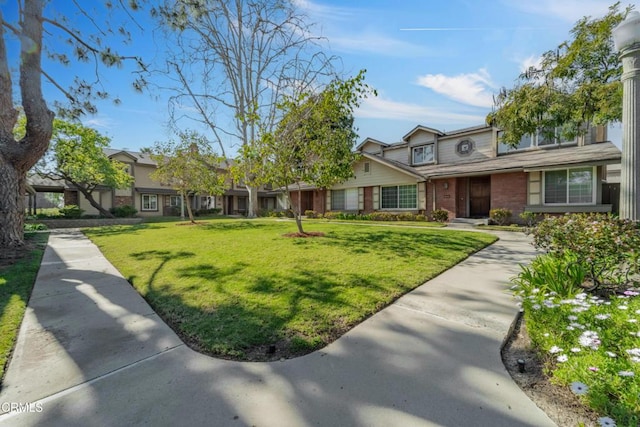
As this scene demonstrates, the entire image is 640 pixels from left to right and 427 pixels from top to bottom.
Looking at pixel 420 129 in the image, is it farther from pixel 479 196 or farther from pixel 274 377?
pixel 274 377

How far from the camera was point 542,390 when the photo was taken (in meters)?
2.16

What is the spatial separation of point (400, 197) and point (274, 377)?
17.5 meters

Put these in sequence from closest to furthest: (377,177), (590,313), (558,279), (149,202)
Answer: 1. (590,313)
2. (558,279)
3. (377,177)
4. (149,202)

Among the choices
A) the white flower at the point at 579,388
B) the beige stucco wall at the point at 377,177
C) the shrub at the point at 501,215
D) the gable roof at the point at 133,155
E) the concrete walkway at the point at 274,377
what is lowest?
the concrete walkway at the point at 274,377

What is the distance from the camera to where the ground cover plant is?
6.28 ft

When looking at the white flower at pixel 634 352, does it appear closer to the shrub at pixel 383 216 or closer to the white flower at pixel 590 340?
the white flower at pixel 590 340

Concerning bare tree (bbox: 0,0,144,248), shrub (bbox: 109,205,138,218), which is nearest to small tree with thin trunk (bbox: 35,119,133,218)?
shrub (bbox: 109,205,138,218)

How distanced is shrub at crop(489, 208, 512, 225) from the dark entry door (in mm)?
1862

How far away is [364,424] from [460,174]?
15.8 m

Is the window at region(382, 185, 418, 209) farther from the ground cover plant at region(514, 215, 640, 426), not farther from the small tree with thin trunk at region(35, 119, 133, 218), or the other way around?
the small tree with thin trunk at region(35, 119, 133, 218)

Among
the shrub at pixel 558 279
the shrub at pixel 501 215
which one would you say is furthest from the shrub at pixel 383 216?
the shrub at pixel 558 279

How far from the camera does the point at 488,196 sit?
15836mm

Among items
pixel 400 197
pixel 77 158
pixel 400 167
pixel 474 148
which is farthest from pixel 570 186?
pixel 77 158

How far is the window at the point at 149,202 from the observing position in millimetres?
27902
